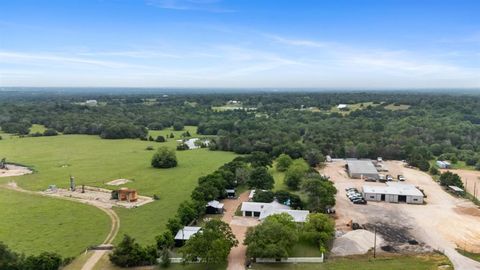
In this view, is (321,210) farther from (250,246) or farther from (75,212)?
(75,212)

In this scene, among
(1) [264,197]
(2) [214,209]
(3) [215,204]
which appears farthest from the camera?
(1) [264,197]

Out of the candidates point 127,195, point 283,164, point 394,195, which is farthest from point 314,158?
point 127,195

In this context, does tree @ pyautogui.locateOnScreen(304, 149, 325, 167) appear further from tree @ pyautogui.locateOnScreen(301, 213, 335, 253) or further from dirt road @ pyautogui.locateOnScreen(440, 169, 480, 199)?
tree @ pyautogui.locateOnScreen(301, 213, 335, 253)

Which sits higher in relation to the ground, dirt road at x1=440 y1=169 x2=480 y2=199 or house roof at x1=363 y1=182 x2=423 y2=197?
house roof at x1=363 y1=182 x2=423 y2=197

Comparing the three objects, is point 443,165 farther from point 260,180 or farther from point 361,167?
point 260,180

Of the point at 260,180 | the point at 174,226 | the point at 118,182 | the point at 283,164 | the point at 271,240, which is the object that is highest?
the point at 271,240

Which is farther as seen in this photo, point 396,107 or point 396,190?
point 396,107

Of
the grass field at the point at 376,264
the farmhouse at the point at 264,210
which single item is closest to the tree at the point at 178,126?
the farmhouse at the point at 264,210

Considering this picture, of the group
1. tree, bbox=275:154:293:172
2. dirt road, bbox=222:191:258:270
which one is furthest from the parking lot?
tree, bbox=275:154:293:172
